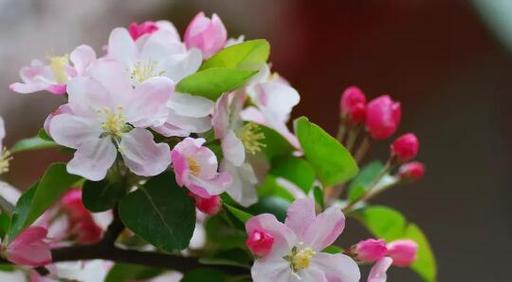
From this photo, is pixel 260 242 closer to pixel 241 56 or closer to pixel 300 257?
pixel 300 257

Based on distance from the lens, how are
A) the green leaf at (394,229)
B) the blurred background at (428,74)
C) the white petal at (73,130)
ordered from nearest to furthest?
the white petal at (73,130)
the green leaf at (394,229)
the blurred background at (428,74)

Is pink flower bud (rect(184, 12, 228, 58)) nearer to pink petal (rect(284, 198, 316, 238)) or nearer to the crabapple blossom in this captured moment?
the crabapple blossom

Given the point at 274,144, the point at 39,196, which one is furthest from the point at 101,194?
the point at 274,144

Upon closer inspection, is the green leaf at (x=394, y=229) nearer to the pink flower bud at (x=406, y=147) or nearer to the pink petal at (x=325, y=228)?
the pink flower bud at (x=406, y=147)

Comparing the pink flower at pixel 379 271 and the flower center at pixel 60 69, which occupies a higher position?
the flower center at pixel 60 69

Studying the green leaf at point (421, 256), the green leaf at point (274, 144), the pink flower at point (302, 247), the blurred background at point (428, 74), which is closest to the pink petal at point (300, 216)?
the pink flower at point (302, 247)

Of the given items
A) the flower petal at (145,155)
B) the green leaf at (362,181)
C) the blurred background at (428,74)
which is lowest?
the blurred background at (428,74)
